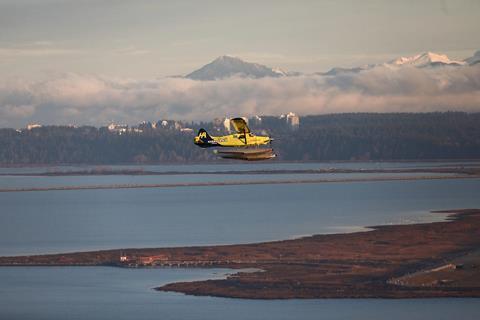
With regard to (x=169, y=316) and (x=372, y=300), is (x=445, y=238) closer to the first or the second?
(x=372, y=300)

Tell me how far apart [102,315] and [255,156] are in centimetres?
4724

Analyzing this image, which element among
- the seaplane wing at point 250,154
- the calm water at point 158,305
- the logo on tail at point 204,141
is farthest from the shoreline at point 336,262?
the seaplane wing at point 250,154

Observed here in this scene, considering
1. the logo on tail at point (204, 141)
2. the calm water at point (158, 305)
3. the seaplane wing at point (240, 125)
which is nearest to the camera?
the seaplane wing at point (240, 125)

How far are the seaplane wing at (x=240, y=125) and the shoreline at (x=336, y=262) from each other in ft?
160

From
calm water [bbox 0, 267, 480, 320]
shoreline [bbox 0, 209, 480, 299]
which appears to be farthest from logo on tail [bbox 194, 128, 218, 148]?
shoreline [bbox 0, 209, 480, 299]

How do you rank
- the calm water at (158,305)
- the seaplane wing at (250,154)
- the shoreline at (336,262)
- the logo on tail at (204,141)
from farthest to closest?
the shoreline at (336,262) → the calm water at (158,305) → the logo on tail at (204,141) → the seaplane wing at (250,154)

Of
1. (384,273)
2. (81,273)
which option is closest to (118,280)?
(81,273)

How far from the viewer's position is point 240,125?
64938mm

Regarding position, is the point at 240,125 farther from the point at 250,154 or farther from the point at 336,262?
the point at 336,262

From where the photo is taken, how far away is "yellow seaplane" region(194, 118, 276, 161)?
64.8 meters

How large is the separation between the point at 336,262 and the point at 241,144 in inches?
2715

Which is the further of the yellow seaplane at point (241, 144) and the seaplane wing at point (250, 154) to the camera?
the seaplane wing at point (250, 154)

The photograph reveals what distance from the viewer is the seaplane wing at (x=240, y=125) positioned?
63.8 metres

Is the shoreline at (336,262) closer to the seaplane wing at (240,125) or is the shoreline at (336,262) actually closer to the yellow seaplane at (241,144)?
the yellow seaplane at (241,144)
